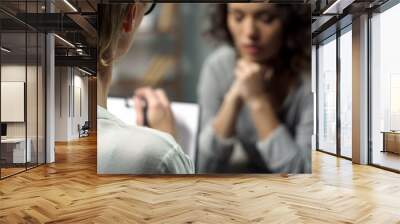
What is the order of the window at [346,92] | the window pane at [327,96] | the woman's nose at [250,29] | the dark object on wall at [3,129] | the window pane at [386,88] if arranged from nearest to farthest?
the woman's nose at [250,29] → the dark object on wall at [3,129] → the window pane at [386,88] → the window at [346,92] → the window pane at [327,96]

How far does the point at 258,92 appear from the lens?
6.05m

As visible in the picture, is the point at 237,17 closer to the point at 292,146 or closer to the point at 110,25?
the point at 110,25

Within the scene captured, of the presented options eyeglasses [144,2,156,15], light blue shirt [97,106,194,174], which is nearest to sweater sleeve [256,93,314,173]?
light blue shirt [97,106,194,174]

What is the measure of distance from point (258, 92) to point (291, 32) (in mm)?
1058

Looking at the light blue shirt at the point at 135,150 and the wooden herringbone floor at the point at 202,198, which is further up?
the light blue shirt at the point at 135,150

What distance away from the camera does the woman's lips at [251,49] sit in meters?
6.08

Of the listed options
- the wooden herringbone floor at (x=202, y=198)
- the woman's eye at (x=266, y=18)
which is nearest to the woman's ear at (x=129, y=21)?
the woman's eye at (x=266, y=18)

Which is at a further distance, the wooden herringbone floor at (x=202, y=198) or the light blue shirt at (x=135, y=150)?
the light blue shirt at (x=135, y=150)

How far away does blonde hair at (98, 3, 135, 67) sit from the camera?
6379mm

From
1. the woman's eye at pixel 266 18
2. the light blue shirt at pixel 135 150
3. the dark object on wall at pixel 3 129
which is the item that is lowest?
Result: the light blue shirt at pixel 135 150

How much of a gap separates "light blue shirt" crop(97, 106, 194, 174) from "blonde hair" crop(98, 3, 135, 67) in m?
0.95

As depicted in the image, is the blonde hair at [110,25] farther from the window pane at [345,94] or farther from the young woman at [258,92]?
the window pane at [345,94]

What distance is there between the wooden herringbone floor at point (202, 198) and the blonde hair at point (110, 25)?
6.75 ft

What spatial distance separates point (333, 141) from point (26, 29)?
7.53m
